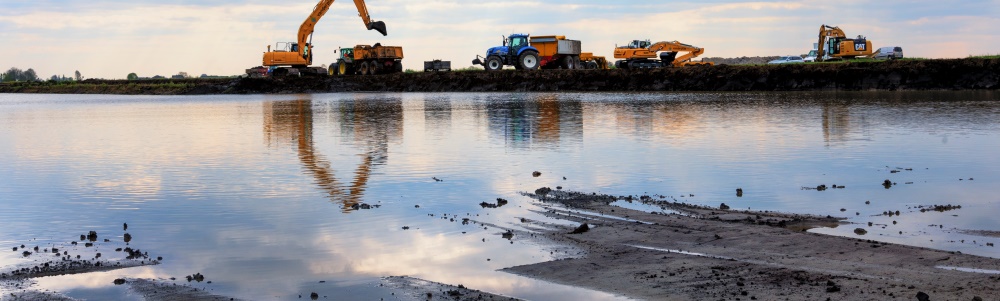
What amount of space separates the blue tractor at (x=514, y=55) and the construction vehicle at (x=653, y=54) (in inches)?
257

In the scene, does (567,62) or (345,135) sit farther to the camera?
(567,62)

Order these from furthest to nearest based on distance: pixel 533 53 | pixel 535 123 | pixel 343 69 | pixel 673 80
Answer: pixel 343 69 → pixel 533 53 → pixel 673 80 → pixel 535 123

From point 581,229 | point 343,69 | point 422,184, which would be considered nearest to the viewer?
point 581,229

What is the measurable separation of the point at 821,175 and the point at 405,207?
632 cm

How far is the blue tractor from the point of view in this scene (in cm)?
6191

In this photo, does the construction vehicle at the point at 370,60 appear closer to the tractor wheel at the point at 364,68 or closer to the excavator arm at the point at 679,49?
the tractor wheel at the point at 364,68

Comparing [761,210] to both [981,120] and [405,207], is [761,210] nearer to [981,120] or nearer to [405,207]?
[405,207]

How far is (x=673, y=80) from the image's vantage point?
5853 centimetres

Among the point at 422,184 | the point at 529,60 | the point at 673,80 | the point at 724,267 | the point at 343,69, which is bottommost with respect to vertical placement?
the point at 724,267

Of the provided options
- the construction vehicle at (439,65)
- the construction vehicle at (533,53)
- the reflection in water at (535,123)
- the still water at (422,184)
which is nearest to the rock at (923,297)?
the still water at (422,184)

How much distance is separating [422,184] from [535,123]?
45.3ft

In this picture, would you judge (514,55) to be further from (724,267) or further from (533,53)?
(724,267)

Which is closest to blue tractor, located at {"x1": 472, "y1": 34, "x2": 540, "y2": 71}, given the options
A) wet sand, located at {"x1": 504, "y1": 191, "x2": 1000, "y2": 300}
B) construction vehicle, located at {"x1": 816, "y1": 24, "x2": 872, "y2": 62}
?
construction vehicle, located at {"x1": 816, "y1": 24, "x2": 872, "y2": 62}

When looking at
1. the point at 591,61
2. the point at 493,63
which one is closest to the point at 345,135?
the point at 493,63
